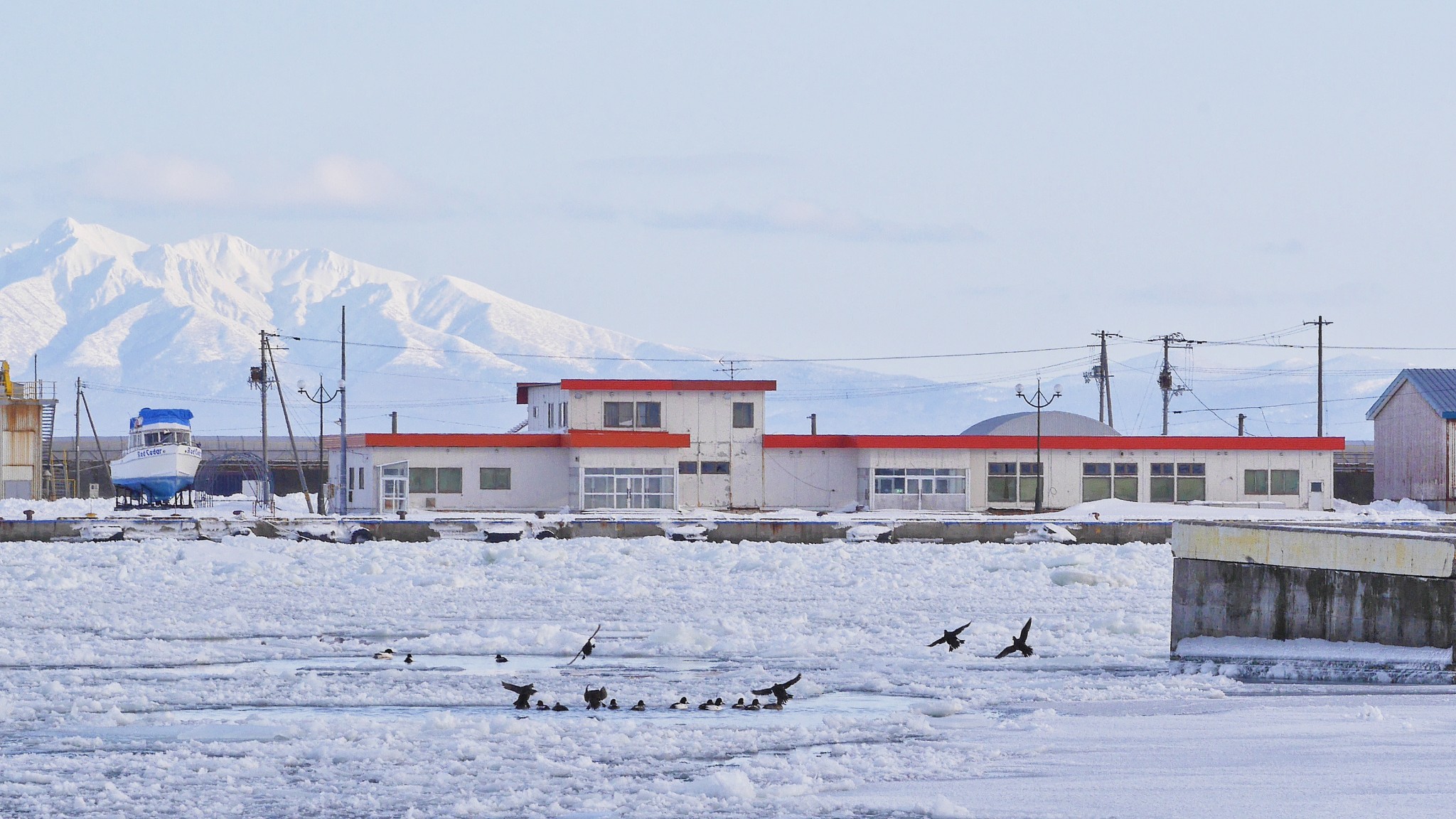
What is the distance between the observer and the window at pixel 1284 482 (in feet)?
198

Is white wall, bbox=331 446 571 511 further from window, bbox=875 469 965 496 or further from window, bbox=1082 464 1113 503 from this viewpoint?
window, bbox=1082 464 1113 503

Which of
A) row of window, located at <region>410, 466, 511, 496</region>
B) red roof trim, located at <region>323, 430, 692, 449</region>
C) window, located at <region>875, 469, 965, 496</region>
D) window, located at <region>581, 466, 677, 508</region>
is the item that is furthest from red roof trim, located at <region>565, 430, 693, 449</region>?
window, located at <region>875, 469, 965, 496</region>

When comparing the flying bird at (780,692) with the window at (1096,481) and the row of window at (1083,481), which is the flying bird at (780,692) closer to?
the row of window at (1083,481)

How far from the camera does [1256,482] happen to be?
60062 millimetres

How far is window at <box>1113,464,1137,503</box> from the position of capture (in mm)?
59812

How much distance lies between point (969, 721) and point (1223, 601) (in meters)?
3.87

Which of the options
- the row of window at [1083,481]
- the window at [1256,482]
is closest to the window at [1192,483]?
the row of window at [1083,481]

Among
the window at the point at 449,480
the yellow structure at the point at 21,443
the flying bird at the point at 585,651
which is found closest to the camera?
the flying bird at the point at 585,651

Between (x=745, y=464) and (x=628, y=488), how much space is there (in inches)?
169

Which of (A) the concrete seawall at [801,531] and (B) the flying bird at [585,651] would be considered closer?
(B) the flying bird at [585,651]

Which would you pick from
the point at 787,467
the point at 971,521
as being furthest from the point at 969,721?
the point at 787,467

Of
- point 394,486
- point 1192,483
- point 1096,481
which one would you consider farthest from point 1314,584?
point 1192,483

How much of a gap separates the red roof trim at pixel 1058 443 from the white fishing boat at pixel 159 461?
22.1m

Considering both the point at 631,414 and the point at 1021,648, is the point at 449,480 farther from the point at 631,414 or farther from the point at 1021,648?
the point at 1021,648
